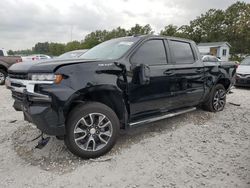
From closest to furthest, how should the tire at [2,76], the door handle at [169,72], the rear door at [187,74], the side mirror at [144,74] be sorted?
the side mirror at [144,74] → the door handle at [169,72] → the rear door at [187,74] → the tire at [2,76]

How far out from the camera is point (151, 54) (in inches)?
158

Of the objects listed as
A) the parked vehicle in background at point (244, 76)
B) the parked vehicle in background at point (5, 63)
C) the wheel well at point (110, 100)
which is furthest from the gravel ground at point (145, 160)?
the parked vehicle in background at point (5, 63)

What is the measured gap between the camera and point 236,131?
4.48m

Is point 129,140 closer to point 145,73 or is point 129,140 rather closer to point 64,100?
point 145,73

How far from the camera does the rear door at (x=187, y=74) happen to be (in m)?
4.41

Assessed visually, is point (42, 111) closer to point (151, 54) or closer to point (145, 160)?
point (145, 160)

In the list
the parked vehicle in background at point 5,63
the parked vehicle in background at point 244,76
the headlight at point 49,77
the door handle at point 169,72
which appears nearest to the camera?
the headlight at point 49,77

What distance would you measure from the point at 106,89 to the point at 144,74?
73 centimetres

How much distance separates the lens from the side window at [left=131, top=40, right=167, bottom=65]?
12.5 feet

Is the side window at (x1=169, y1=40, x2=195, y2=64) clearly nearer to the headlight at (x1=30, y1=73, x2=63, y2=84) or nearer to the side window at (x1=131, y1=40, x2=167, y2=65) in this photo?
the side window at (x1=131, y1=40, x2=167, y2=65)

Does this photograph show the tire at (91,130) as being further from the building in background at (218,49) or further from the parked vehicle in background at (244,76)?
the building in background at (218,49)

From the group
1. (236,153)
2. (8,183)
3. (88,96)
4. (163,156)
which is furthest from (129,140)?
(8,183)

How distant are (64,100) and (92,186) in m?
1.12

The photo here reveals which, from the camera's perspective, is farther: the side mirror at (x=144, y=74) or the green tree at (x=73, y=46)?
the green tree at (x=73, y=46)
